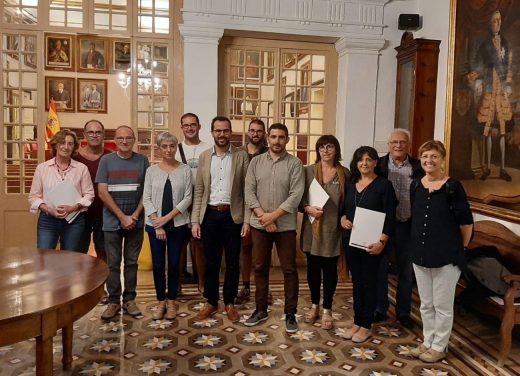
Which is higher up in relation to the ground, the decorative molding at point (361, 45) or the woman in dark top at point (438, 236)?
the decorative molding at point (361, 45)

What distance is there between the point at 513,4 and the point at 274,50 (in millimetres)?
2386

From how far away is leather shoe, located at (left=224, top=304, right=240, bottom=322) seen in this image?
3494 millimetres

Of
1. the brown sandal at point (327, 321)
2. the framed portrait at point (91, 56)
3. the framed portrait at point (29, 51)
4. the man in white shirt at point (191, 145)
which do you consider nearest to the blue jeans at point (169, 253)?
the man in white shirt at point (191, 145)

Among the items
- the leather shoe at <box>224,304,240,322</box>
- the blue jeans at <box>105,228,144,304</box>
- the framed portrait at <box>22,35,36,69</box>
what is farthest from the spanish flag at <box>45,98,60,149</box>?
the leather shoe at <box>224,304,240,322</box>

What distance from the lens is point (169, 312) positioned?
3535mm

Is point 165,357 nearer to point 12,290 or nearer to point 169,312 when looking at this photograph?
point 169,312

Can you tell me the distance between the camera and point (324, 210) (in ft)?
10.6

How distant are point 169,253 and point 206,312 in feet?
1.77

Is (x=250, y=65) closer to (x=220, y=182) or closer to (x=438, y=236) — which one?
(x=220, y=182)

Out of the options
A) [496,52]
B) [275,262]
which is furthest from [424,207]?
[275,262]

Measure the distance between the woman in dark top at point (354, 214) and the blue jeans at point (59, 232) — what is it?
188 centimetres

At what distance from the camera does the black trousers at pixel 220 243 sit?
11.1 ft

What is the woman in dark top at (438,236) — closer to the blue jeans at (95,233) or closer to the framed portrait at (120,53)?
the blue jeans at (95,233)

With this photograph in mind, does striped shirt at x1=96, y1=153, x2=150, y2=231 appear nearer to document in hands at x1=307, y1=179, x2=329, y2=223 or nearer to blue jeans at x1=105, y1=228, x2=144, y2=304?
blue jeans at x1=105, y1=228, x2=144, y2=304
